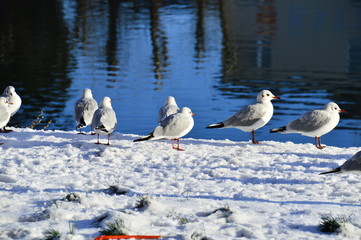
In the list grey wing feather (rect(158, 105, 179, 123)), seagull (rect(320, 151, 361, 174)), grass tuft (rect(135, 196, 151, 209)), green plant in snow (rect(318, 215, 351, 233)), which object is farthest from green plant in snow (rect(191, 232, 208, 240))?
grey wing feather (rect(158, 105, 179, 123))

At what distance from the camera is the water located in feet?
76.9

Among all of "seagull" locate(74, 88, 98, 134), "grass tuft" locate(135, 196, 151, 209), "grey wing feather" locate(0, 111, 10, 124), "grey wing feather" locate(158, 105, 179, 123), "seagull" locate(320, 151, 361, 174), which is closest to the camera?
"grass tuft" locate(135, 196, 151, 209)

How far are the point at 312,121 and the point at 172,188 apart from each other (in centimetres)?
513

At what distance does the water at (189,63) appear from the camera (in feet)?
76.9

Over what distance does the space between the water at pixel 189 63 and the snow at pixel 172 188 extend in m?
Answer: 6.55

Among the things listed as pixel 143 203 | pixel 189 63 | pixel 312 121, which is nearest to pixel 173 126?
pixel 312 121

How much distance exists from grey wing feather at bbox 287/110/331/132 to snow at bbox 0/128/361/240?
17.2 inches

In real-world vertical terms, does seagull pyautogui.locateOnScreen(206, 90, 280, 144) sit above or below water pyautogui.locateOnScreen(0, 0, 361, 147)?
above

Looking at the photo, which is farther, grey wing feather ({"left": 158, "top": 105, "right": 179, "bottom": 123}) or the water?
the water

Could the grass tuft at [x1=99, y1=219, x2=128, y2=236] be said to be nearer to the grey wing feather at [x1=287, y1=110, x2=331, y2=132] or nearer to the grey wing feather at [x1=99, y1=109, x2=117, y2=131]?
the grey wing feather at [x1=99, y1=109, x2=117, y2=131]

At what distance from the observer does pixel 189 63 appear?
1394 inches

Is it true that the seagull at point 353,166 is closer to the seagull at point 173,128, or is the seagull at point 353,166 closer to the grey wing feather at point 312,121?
the seagull at point 173,128

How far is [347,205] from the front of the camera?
27.8 feet

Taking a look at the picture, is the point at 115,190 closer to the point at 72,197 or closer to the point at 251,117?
the point at 72,197
